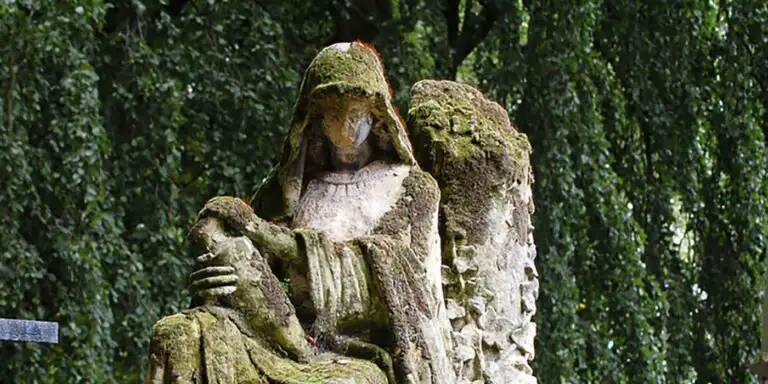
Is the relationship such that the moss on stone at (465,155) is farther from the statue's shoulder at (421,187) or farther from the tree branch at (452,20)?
the tree branch at (452,20)

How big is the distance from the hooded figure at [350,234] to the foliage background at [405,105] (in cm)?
322

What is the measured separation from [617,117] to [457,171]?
17.3 feet

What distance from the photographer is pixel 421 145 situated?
26.5 feet

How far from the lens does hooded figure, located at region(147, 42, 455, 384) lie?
21.9ft

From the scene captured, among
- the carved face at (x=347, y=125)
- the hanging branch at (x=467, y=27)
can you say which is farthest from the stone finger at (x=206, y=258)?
the hanging branch at (x=467, y=27)

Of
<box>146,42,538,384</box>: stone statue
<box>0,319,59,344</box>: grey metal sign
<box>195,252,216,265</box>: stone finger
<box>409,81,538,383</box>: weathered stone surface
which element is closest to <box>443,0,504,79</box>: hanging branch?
<box>146,42,538,384</box>: stone statue

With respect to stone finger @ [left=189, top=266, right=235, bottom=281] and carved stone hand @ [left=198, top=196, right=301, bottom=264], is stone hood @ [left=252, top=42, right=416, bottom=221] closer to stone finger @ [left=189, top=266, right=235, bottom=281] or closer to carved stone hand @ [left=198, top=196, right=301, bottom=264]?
carved stone hand @ [left=198, top=196, right=301, bottom=264]

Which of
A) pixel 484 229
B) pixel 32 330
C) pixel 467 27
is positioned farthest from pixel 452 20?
pixel 32 330

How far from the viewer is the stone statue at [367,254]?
6531mm

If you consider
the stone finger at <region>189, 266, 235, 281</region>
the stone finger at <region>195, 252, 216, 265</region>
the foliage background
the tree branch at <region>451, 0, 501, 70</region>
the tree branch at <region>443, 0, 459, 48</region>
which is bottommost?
the stone finger at <region>189, 266, 235, 281</region>

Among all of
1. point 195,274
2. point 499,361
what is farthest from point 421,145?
point 195,274

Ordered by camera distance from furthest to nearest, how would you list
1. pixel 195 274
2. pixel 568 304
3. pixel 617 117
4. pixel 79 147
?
pixel 617 117 < pixel 568 304 < pixel 79 147 < pixel 195 274

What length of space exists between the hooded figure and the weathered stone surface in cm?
46

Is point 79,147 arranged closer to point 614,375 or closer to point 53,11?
point 53,11
